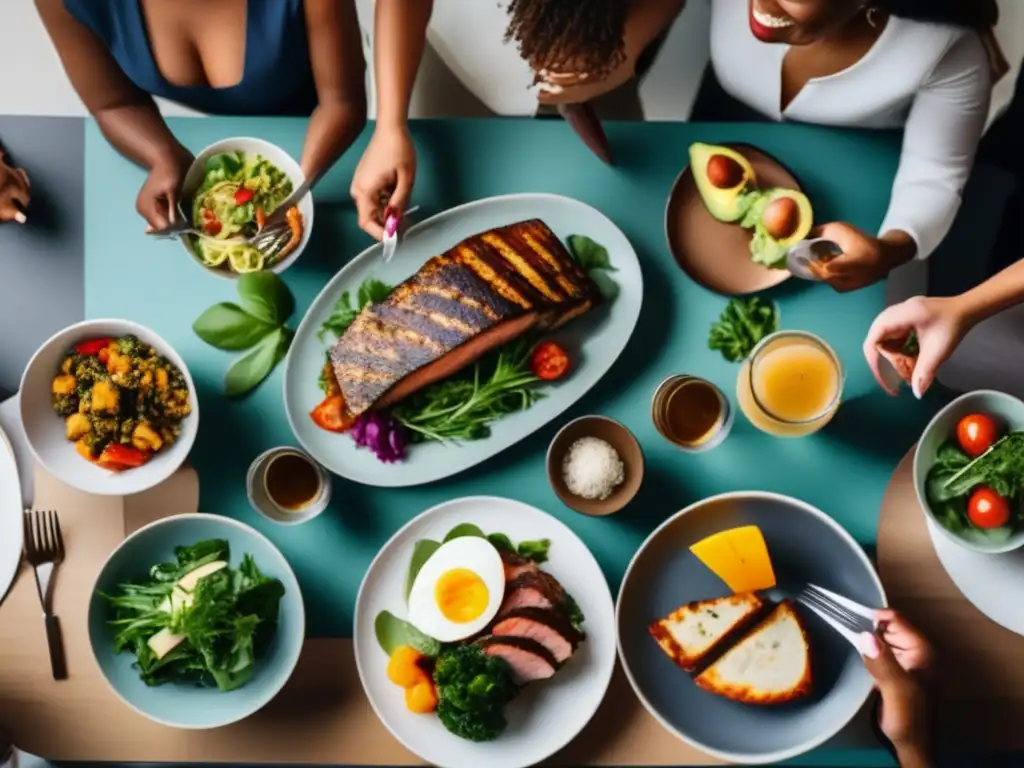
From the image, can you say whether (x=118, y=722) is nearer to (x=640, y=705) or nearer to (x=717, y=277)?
(x=640, y=705)

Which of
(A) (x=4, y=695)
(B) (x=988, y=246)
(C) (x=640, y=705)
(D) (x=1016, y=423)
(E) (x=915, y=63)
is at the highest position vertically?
(E) (x=915, y=63)

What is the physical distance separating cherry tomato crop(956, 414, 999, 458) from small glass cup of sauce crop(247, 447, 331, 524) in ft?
3.09

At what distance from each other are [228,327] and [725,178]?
80 cm

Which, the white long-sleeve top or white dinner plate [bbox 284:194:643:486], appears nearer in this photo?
the white long-sleeve top

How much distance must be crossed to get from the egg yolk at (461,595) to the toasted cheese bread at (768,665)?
1.14ft

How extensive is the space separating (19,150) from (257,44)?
0.43 meters

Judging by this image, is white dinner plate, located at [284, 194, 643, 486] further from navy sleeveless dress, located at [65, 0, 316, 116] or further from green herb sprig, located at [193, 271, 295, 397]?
navy sleeveless dress, located at [65, 0, 316, 116]

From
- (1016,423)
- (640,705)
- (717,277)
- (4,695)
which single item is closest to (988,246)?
(1016,423)

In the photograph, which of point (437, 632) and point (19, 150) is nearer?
point (437, 632)

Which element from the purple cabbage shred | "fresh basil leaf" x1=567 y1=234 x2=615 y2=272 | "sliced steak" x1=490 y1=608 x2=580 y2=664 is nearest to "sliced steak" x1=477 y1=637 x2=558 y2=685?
"sliced steak" x1=490 y1=608 x2=580 y2=664

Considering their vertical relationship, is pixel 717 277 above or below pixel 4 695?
above

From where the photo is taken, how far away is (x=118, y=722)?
1.33 meters

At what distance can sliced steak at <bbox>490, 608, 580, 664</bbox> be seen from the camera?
125 centimetres

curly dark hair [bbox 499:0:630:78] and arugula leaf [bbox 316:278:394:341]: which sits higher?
curly dark hair [bbox 499:0:630:78]
